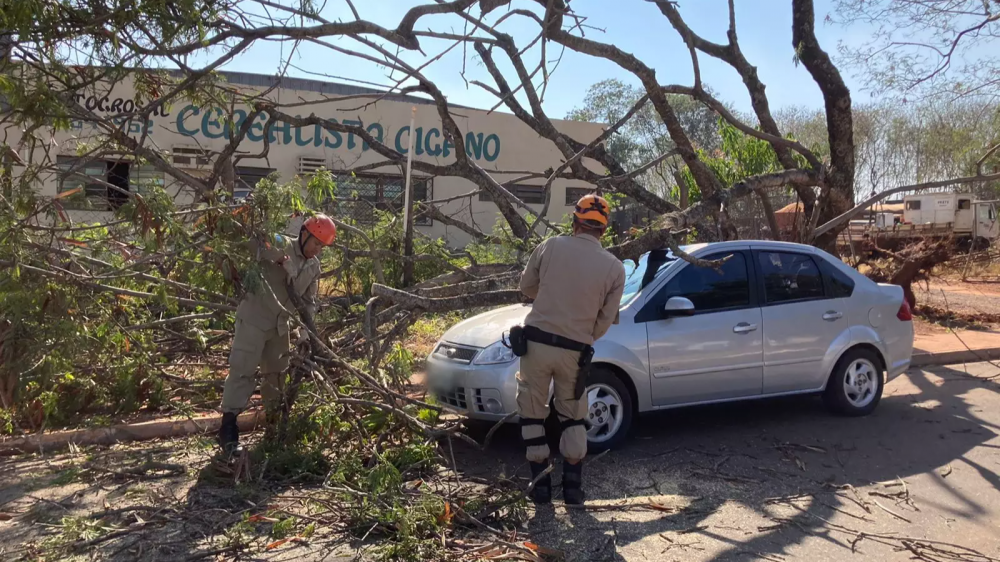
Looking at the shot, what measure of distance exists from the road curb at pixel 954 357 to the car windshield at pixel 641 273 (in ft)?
14.9

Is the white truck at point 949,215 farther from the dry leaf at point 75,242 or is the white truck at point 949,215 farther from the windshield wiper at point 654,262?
the dry leaf at point 75,242

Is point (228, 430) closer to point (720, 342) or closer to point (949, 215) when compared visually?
point (720, 342)

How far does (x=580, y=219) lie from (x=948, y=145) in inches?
1075

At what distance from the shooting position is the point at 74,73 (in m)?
5.33

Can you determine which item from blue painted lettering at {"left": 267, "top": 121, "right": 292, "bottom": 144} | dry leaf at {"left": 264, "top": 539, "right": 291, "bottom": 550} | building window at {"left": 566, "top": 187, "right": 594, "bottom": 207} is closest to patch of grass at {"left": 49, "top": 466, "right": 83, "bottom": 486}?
dry leaf at {"left": 264, "top": 539, "right": 291, "bottom": 550}

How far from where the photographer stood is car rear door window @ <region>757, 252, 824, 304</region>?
686 cm

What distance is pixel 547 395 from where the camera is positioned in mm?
4957

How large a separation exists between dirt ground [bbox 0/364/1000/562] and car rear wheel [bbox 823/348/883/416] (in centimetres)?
17

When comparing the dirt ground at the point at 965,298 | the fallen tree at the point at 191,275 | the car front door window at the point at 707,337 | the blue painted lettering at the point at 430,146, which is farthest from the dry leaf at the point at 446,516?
the blue painted lettering at the point at 430,146

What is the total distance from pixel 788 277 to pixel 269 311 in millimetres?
4328

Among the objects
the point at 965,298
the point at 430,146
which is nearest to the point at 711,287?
the point at 430,146

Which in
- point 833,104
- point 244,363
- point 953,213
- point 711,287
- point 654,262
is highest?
point 833,104

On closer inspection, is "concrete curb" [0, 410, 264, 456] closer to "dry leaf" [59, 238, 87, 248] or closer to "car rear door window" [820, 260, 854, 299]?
"dry leaf" [59, 238, 87, 248]

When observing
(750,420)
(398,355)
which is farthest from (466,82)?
(750,420)
